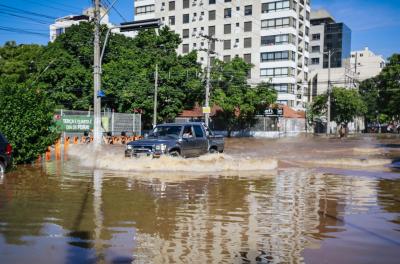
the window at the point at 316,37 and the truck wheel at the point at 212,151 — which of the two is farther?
the window at the point at 316,37

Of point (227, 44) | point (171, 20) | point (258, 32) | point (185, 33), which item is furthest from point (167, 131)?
point (171, 20)

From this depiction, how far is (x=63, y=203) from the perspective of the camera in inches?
385

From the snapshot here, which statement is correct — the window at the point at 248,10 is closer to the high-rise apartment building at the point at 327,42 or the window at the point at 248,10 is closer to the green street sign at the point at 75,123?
the high-rise apartment building at the point at 327,42

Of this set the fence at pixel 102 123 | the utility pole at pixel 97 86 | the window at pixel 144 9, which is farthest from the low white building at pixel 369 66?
the utility pole at pixel 97 86

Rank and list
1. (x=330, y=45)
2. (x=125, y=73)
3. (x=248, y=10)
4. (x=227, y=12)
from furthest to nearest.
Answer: (x=330, y=45) → (x=227, y=12) → (x=248, y=10) → (x=125, y=73)

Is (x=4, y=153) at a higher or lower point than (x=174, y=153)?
higher

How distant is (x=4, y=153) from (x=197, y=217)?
8.12 m

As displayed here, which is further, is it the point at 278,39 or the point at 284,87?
the point at 284,87

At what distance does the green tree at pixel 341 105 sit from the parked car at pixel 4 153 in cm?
6419

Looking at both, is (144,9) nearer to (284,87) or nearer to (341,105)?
(284,87)

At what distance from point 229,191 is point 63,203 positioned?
4.22 m

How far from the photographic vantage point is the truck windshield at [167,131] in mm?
17969

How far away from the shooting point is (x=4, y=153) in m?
14.2

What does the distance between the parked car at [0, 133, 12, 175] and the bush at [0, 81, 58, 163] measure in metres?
3.06
